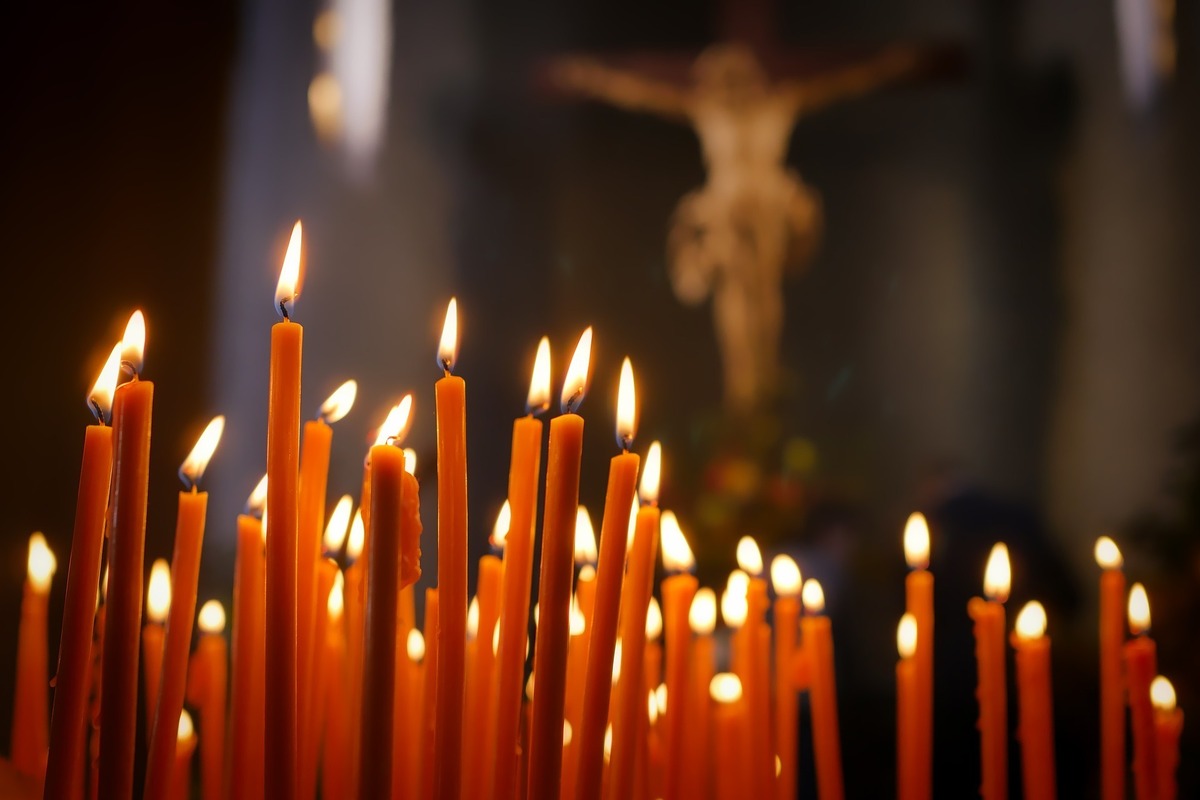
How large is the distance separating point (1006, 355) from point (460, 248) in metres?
1.06

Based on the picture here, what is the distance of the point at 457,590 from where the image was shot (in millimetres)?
301

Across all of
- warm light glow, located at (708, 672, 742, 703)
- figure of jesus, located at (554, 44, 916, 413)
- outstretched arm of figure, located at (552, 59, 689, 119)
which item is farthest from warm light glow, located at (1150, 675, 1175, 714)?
outstretched arm of figure, located at (552, 59, 689, 119)

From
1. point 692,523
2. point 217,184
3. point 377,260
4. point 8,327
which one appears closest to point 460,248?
point 377,260

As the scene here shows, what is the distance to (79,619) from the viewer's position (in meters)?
0.29

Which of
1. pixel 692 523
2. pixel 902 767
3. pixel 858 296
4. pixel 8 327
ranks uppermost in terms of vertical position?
pixel 858 296

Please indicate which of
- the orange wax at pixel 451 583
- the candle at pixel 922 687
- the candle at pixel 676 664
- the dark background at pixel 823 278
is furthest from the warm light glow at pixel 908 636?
the dark background at pixel 823 278

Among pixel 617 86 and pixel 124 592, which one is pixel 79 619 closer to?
pixel 124 592

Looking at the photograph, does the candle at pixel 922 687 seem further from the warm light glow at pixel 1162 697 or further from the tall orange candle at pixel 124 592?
the tall orange candle at pixel 124 592

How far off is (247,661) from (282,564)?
0.10 metres

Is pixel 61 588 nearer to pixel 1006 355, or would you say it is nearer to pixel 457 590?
pixel 457 590

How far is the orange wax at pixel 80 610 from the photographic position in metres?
0.29

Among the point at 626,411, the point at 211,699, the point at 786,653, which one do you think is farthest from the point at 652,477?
the point at 211,699

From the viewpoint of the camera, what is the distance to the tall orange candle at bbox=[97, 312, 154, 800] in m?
0.27

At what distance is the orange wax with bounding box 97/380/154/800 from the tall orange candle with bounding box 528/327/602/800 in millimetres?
115
